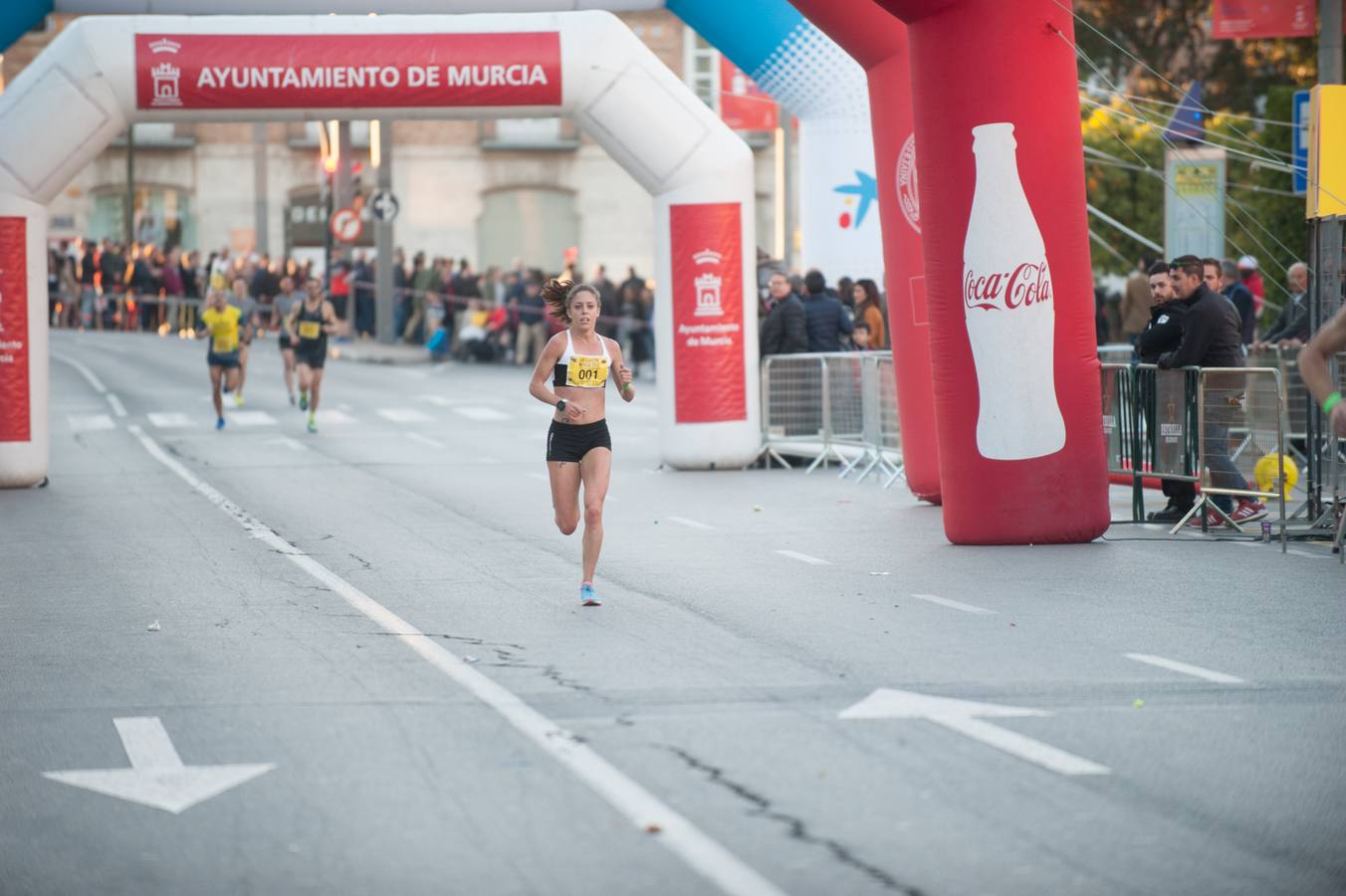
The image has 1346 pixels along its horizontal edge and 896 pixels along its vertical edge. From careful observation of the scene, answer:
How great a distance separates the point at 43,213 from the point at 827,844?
618 inches

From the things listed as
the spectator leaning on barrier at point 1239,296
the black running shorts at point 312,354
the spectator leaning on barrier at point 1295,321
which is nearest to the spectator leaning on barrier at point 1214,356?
the spectator leaning on barrier at point 1295,321

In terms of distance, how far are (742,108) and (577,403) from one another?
2492cm

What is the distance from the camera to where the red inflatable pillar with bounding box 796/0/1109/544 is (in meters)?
13.8

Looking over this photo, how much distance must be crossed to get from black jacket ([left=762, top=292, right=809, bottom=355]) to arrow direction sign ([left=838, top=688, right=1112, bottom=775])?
13.8 m

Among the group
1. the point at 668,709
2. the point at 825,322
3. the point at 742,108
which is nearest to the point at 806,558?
the point at 668,709

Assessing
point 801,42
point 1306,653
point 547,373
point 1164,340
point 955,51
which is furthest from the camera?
point 801,42

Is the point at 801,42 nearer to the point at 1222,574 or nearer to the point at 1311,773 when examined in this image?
the point at 1222,574

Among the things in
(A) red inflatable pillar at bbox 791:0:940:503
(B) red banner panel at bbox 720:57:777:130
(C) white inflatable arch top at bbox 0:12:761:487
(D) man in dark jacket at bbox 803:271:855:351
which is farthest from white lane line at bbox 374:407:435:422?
(A) red inflatable pillar at bbox 791:0:940:503

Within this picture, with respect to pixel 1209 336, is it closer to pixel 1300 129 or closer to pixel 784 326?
pixel 1300 129

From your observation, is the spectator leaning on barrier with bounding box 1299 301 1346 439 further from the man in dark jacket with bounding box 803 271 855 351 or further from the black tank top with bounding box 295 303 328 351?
the black tank top with bounding box 295 303 328 351

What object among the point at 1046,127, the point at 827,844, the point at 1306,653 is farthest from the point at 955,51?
the point at 827,844

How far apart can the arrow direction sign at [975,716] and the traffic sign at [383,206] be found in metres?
32.9

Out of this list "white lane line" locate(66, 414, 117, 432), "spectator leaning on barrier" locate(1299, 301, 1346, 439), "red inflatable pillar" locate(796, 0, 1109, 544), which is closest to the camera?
"spectator leaning on barrier" locate(1299, 301, 1346, 439)

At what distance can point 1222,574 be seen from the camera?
12.3 metres
